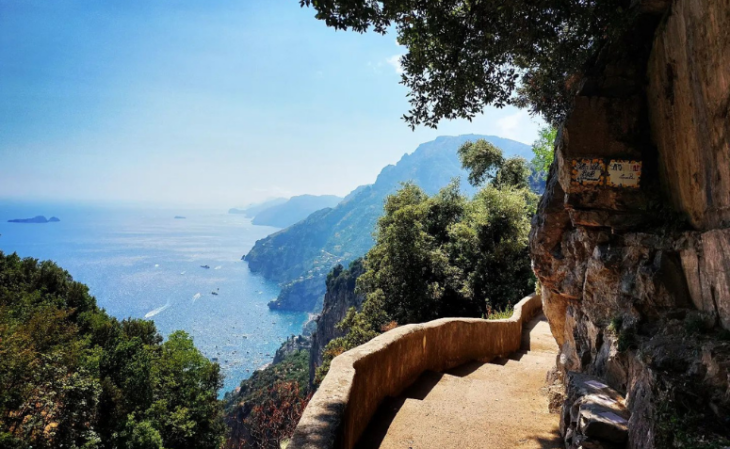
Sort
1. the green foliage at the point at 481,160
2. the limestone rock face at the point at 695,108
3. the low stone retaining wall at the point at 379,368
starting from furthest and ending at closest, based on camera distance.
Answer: the green foliage at the point at 481,160 → the limestone rock face at the point at 695,108 → the low stone retaining wall at the point at 379,368

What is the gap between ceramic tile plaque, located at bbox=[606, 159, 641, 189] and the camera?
4945mm

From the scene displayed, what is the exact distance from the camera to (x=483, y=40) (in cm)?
620

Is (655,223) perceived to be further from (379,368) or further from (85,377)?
(85,377)

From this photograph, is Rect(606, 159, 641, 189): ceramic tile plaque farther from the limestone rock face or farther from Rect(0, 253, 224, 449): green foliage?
Rect(0, 253, 224, 449): green foliage

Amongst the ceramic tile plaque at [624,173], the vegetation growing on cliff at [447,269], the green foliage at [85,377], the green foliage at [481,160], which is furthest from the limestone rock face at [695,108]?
the green foliage at [481,160]

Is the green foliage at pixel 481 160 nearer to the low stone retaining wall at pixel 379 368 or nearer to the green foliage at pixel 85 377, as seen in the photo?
the low stone retaining wall at pixel 379 368

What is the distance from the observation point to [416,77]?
→ 22.3 ft

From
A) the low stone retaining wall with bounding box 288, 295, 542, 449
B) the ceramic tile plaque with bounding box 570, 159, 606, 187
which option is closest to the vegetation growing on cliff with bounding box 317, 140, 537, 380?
the low stone retaining wall with bounding box 288, 295, 542, 449

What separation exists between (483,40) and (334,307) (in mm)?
64353

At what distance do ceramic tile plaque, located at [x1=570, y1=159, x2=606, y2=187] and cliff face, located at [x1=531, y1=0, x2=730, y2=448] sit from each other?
0.05ft

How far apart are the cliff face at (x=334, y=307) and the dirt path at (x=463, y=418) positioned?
51694 mm

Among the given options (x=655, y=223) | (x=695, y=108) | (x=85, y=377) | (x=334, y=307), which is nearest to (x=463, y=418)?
(x=655, y=223)

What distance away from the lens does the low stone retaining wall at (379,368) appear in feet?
10.8

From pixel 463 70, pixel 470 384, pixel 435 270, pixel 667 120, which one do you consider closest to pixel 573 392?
pixel 470 384
